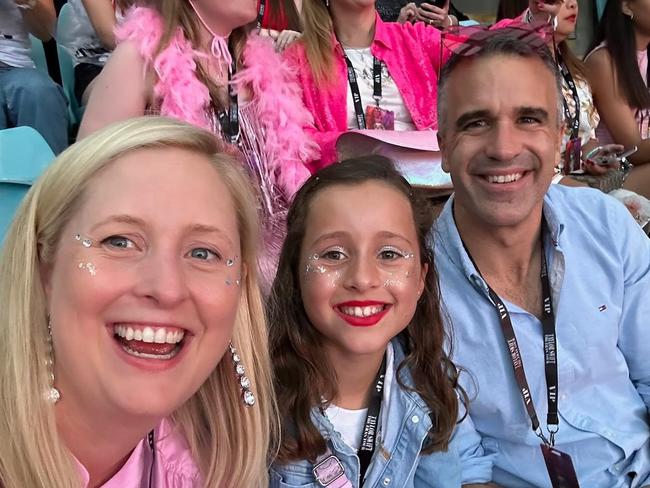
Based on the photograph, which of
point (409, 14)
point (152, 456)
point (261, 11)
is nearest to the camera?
point (152, 456)

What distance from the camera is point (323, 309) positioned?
5.27ft

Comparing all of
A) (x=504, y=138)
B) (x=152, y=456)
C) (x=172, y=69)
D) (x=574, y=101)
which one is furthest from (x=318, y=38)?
(x=152, y=456)

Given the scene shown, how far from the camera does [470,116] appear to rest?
1773mm

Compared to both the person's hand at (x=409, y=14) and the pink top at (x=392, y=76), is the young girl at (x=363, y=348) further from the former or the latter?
the person's hand at (x=409, y=14)

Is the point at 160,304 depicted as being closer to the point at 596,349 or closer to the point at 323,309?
the point at 323,309

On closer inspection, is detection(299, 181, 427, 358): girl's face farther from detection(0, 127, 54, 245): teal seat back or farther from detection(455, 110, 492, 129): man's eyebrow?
detection(0, 127, 54, 245): teal seat back

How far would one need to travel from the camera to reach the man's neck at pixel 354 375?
168 cm

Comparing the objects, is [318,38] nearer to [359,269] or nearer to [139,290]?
[359,269]

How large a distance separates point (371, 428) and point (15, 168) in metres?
1.07

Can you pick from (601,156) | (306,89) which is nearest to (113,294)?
(306,89)

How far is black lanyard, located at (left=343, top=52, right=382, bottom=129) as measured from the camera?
2652mm

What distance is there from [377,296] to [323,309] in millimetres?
133

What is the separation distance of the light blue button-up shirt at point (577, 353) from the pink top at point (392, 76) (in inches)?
36.9

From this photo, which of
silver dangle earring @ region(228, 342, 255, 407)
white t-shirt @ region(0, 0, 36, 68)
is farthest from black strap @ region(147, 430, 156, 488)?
white t-shirt @ region(0, 0, 36, 68)
